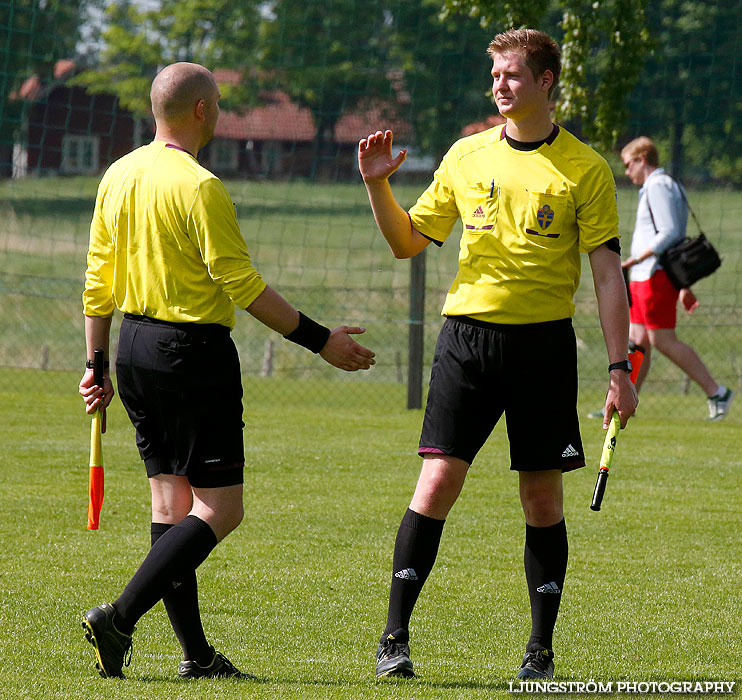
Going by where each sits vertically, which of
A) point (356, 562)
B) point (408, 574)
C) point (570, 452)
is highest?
point (570, 452)

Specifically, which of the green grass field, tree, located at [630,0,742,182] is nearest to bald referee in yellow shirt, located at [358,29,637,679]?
the green grass field

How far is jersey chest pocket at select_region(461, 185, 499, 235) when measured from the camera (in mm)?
3977

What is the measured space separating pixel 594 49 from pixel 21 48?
5.85 m

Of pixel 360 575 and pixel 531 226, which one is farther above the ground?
pixel 531 226

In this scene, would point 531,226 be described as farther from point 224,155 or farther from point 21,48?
point 224,155

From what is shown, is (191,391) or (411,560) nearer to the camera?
(191,391)

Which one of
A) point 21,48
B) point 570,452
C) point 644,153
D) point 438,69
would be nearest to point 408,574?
point 570,452

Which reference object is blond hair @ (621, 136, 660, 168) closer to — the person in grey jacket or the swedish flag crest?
the person in grey jacket

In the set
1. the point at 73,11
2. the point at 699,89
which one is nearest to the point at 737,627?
the point at 699,89

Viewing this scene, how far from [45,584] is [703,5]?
10397 mm

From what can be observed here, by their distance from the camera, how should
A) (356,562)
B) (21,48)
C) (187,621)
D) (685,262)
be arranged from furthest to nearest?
(21,48) → (685,262) → (356,562) → (187,621)

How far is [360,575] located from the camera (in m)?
5.36

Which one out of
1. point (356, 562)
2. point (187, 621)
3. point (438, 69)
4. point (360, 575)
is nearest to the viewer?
point (187, 621)

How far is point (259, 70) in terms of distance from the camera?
13.4 meters
